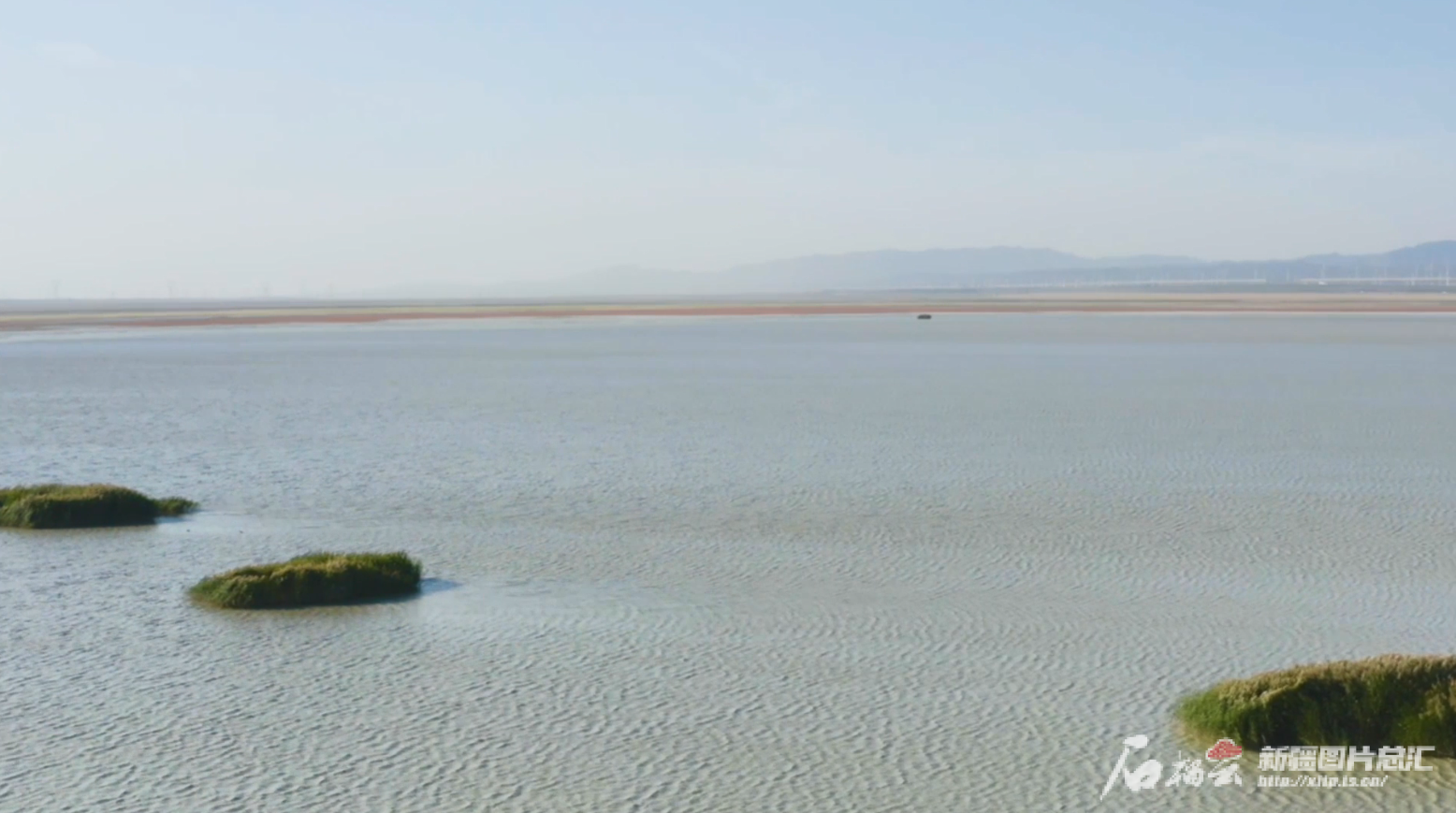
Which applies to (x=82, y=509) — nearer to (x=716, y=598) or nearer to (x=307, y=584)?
(x=307, y=584)

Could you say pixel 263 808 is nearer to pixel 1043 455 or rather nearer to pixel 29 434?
pixel 1043 455

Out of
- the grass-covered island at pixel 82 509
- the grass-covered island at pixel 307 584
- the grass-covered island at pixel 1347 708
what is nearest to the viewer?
Answer: the grass-covered island at pixel 1347 708

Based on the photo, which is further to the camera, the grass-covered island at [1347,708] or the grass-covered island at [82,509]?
the grass-covered island at [82,509]

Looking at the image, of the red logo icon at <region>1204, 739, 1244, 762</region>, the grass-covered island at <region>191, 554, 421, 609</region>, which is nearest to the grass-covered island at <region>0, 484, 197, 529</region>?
the grass-covered island at <region>191, 554, 421, 609</region>

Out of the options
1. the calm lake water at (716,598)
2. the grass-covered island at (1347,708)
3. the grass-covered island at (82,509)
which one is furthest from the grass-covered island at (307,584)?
the grass-covered island at (1347,708)

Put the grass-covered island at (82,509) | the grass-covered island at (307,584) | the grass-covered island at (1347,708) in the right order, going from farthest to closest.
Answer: the grass-covered island at (82,509) < the grass-covered island at (307,584) < the grass-covered island at (1347,708)

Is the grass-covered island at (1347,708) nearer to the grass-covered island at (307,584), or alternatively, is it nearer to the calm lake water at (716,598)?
the calm lake water at (716,598)

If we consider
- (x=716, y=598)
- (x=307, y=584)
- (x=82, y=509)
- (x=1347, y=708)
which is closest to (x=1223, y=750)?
(x=1347, y=708)
